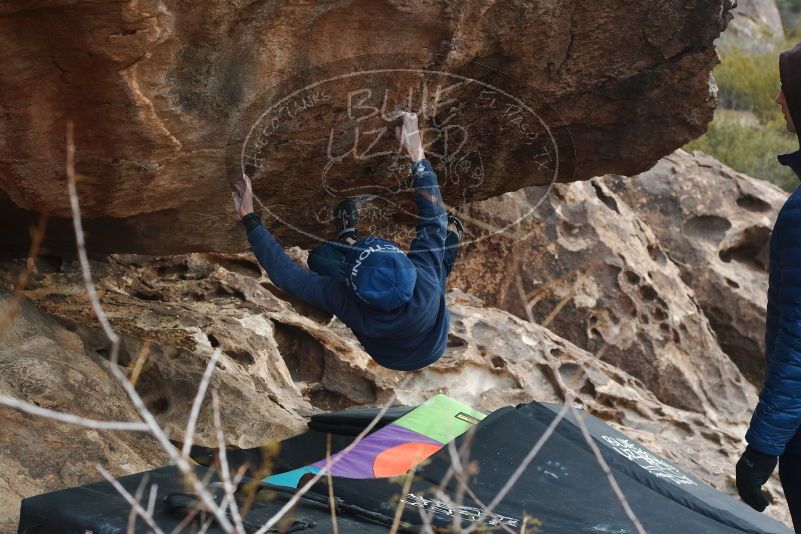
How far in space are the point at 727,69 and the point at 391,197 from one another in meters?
16.8

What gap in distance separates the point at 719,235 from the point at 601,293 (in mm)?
1774

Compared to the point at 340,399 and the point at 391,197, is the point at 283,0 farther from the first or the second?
the point at 340,399

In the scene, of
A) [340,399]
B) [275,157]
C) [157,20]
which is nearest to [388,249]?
[275,157]

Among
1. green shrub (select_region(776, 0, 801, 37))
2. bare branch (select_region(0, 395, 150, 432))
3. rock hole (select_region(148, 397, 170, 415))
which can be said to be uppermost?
green shrub (select_region(776, 0, 801, 37))

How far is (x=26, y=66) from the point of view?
302 cm

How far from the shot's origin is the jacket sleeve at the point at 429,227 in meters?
3.48

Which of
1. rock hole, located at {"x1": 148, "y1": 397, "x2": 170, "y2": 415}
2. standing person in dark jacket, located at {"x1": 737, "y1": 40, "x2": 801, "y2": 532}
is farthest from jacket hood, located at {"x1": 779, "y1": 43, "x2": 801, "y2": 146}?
rock hole, located at {"x1": 148, "y1": 397, "x2": 170, "y2": 415}

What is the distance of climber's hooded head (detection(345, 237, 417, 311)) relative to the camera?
3.27m

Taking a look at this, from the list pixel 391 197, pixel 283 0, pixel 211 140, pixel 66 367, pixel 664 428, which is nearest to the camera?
pixel 283 0

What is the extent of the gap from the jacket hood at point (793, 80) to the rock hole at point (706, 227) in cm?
549

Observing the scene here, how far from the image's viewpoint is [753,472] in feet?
9.61

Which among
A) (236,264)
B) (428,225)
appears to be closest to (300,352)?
(236,264)

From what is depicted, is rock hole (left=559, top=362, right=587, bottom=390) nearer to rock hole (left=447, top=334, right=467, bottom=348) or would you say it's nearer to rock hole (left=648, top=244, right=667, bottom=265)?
rock hole (left=447, top=334, right=467, bottom=348)

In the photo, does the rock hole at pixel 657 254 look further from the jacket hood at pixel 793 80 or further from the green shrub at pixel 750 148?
the green shrub at pixel 750 148
